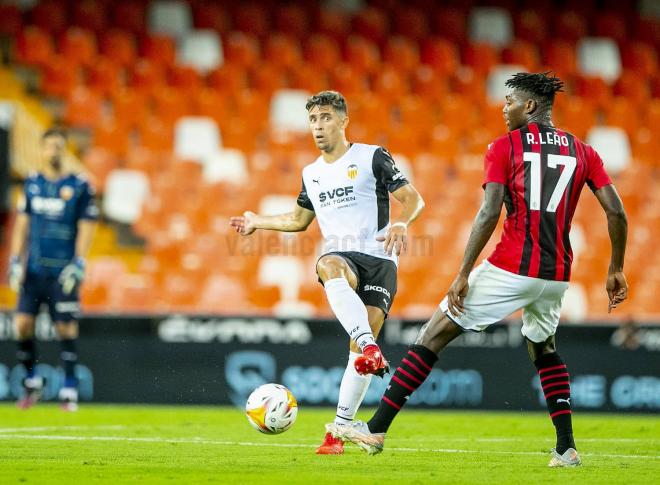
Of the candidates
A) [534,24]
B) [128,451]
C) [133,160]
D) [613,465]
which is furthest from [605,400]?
[534,24]

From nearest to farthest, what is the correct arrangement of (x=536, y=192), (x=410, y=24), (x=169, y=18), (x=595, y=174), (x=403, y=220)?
(x=536, y=192)
(x=595, y=174)
(x=403, y=220)
(x=169, y=18)
(x=410, y=24)

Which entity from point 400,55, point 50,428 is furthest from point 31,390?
point 400,55

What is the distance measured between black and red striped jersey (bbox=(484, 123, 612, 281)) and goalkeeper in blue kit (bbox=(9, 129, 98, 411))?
203 inches

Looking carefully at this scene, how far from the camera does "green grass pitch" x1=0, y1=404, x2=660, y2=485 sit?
18.0 feet

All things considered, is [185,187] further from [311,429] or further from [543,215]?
[543,215]

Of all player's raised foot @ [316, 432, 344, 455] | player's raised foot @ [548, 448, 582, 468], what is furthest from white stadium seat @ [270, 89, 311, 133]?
player's raised foot @ [548, 448, 582, 468]

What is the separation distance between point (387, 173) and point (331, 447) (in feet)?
5.52

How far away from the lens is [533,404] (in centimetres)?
1067

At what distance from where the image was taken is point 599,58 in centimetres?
1858

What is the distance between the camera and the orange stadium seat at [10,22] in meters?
16.0

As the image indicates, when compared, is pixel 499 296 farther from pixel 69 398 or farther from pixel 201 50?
pixel 201 50

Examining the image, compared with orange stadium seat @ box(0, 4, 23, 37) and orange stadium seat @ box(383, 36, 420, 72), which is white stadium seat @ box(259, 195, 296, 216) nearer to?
orange stadium seat @ box(383, 36, 420, 72)

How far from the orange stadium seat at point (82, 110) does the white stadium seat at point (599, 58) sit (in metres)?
8.25

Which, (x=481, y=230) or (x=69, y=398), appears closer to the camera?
(x=481, y=230)
